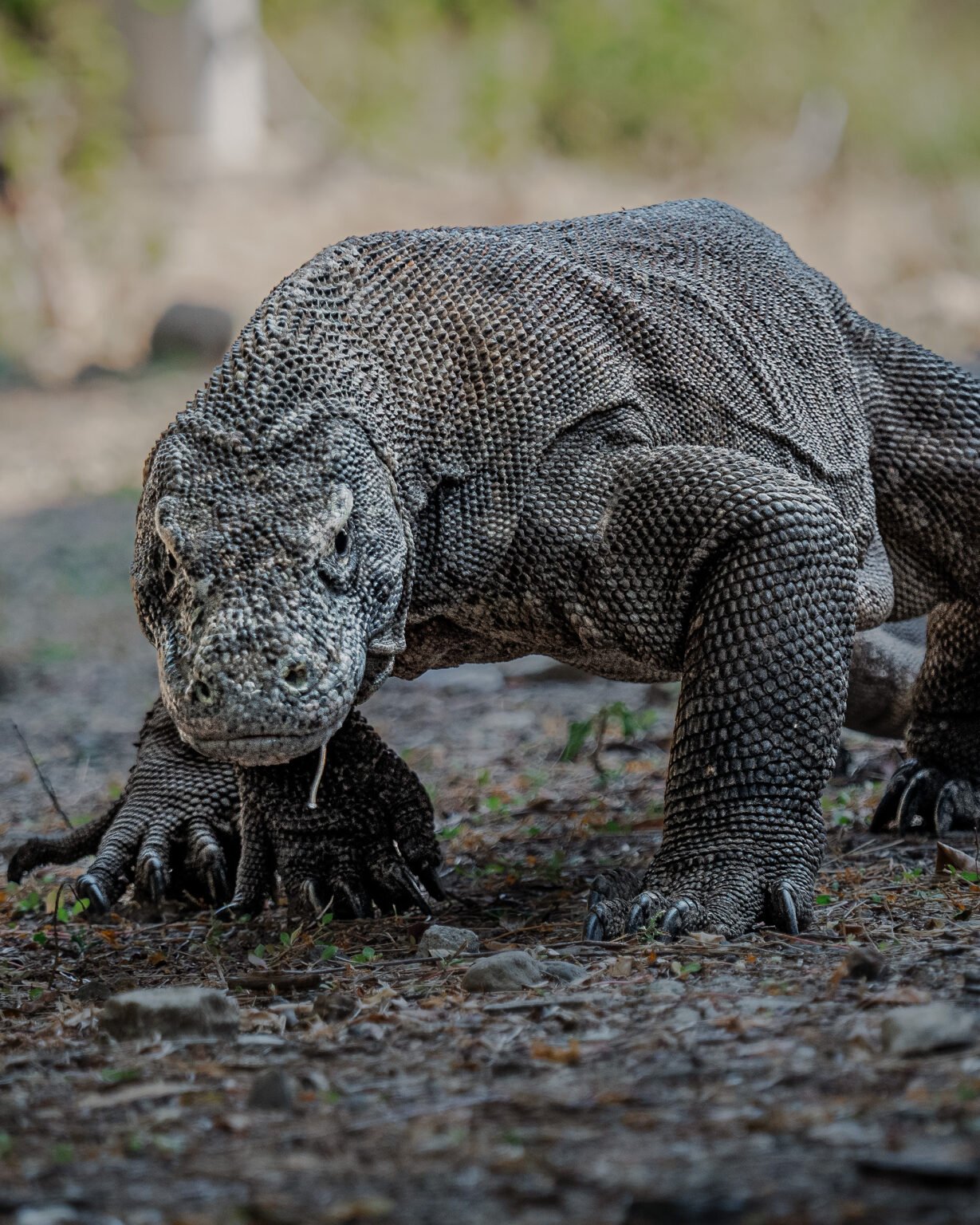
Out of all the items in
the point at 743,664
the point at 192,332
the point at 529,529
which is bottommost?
the point at 743,664

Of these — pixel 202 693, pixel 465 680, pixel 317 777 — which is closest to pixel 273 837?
pixel 317 777

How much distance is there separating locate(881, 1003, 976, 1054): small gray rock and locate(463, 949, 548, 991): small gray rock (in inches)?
32.2

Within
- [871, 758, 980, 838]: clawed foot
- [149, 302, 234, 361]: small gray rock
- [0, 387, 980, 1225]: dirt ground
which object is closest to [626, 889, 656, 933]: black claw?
[0, 387, 980, 1225]: dirt ground

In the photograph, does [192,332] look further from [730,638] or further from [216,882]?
[730,638]

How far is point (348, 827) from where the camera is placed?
13.4ft

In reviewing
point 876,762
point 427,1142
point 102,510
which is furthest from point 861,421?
point 102,510

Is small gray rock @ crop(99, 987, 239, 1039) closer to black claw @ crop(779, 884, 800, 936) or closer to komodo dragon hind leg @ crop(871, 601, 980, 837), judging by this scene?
black claw @ crop(779, 884, 800, 936)

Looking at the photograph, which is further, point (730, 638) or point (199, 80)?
point (199, 80)

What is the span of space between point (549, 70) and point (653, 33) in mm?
1598

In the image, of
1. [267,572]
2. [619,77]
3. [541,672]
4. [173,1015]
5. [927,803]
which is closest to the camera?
[173,1015]

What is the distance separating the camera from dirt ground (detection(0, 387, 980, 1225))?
6.33 feet

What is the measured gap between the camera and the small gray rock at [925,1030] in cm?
228

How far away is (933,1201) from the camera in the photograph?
1785 mm

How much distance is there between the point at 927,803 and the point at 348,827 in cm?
188
